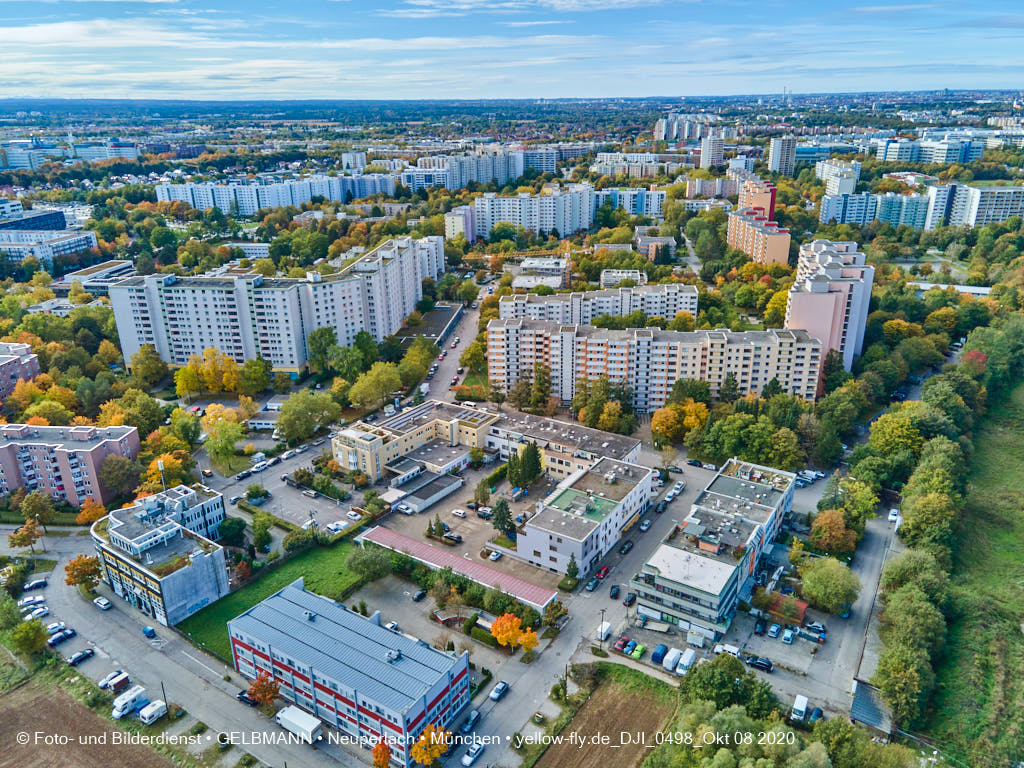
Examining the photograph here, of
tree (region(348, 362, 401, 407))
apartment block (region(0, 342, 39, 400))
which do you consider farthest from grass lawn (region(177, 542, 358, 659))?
apartment block (region(0, 342, 39, 400))

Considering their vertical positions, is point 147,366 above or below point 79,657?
above

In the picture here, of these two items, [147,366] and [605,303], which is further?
[605,303]

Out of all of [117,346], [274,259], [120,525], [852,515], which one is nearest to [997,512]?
[852,515]

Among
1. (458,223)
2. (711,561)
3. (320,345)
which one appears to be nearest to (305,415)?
(320,345)

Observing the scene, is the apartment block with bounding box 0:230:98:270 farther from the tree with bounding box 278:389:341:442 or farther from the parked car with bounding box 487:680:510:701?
the parked car with bounding box 487:680:510:701

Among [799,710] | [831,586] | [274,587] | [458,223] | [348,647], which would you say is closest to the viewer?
[799,710]

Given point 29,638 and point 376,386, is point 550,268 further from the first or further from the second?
point 29,638

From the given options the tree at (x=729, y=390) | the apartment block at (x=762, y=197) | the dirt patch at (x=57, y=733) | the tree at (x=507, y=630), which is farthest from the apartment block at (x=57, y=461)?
the apartment block at (x=762, y=197)
